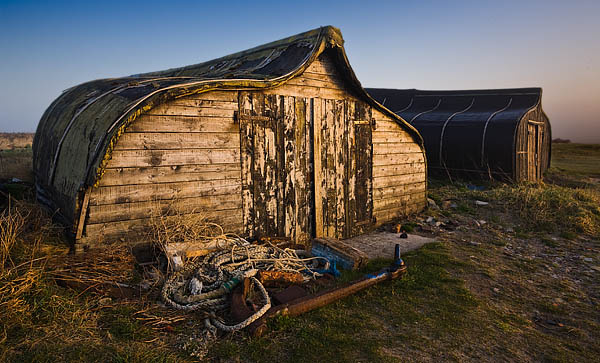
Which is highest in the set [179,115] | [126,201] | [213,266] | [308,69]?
→ [308,69]

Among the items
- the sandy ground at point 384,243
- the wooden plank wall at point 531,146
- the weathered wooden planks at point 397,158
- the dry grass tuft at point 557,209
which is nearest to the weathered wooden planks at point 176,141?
the sandy ground at point 384,243

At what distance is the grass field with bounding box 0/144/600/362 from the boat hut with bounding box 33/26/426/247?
1.01m

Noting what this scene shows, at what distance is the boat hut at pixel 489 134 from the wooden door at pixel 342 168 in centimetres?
822

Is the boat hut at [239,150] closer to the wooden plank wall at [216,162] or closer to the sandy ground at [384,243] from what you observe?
the wooden plank wall at [216,162]

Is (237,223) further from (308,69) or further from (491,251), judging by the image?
(491,251)

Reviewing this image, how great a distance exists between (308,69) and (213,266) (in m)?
4.17

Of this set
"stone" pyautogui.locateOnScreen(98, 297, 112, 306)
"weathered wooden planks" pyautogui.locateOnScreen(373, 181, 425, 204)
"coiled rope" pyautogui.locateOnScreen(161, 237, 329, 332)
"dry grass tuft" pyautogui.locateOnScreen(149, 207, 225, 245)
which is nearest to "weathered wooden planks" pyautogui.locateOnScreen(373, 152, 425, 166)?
"weathered wooden planks" pyautogui.locateOnScreen(373, 181, 425, 204)

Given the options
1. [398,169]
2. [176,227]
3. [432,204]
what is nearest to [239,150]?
[176,227]

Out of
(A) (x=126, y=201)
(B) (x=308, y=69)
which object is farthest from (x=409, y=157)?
(A) (x=126, y=201)

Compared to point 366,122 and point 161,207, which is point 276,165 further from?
point 366,122

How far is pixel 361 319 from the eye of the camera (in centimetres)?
430

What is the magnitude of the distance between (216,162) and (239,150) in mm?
462

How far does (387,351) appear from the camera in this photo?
145 inches

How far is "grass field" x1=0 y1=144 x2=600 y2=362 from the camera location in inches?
132
